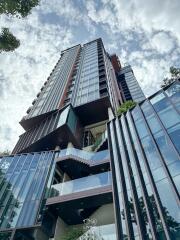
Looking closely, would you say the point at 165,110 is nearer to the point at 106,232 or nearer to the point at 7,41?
the point at 106,232

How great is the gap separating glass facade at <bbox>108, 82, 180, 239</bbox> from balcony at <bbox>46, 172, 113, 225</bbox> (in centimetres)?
157

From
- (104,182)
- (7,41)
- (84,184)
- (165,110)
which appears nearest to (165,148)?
(165,110)

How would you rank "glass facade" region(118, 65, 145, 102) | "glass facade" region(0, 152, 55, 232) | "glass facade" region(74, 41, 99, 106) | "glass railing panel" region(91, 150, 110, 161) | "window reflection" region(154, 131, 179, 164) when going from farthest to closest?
"glass facade" region(118, 65, 145, 102), "glass facade" region(74, 41, 99, 106), "glass railing panel" region(91, 150, 110, 161), "glass facade" region(0, 152, 55, 232), "window reflection" region(154, 131, 179, 164)

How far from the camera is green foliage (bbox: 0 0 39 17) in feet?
38.9

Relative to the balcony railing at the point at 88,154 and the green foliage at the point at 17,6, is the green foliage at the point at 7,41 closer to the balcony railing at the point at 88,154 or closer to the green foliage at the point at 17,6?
the green foliage at the point at 17,6

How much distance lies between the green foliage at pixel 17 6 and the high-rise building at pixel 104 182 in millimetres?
10847

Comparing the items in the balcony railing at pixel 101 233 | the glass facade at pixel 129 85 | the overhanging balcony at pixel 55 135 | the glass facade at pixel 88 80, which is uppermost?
the glass facade at pixel 129 85

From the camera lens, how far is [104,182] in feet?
59.1

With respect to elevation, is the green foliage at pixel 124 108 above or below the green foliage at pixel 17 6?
above

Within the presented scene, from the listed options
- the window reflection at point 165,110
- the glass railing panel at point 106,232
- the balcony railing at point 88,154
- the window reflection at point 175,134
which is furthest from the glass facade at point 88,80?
the glass railing panel at point 106,232

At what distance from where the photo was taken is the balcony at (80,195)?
1797 cm

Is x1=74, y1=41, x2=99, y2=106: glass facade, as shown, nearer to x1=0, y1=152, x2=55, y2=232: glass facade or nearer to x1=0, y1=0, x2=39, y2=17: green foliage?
x1=0, y1=152, x2=55, y2=232: glass facade

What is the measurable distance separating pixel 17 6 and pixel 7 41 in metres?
1.79

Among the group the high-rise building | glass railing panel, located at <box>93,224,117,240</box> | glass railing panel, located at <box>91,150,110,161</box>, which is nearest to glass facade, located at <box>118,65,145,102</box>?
the high-rise building
